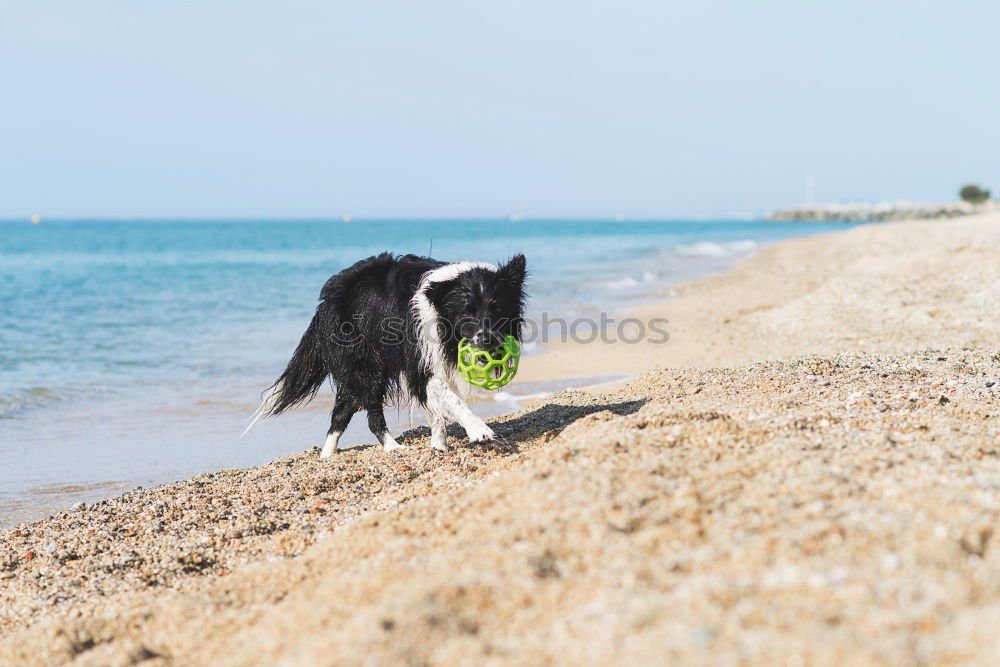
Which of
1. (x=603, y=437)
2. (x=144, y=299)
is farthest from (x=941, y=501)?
(x=144, y=299)

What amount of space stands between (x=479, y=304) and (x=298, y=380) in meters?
2.14

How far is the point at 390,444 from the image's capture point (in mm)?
6441

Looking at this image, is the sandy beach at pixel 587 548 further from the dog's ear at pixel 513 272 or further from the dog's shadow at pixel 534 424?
the dog's ear at pixel 513 272

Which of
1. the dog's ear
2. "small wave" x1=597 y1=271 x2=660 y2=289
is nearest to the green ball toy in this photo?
the dog's ear

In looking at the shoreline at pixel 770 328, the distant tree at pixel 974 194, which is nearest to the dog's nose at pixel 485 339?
the shoreline at pixel 770 328

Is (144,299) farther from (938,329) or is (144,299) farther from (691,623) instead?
(691,623)

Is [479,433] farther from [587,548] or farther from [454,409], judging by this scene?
[587,548]

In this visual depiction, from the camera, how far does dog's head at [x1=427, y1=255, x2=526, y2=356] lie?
5.60 m

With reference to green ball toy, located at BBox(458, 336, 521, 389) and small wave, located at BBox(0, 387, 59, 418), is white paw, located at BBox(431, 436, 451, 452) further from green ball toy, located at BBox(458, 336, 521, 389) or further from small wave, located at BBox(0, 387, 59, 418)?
small wave, located at BBox(0, 387, 59, 418)

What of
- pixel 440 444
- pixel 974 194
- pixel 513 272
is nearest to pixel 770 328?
pixel 513 272

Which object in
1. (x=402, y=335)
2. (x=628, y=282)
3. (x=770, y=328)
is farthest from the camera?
(x=628, y=282)

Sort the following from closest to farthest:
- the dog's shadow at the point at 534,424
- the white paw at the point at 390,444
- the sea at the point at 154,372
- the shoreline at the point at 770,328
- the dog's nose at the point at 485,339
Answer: the dog's nose at the point at 485,339 → the dog's shadow at the point at 534,424 → the white paw at the point at 390,444 → the sea at the point at 154,372 → the shoreline at the point at 770,328

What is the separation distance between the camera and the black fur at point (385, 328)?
5.68 metres

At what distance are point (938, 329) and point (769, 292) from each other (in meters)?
7.61
